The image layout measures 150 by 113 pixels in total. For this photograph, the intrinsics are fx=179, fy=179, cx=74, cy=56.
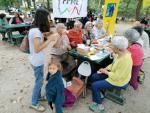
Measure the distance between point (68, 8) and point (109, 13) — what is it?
152cm

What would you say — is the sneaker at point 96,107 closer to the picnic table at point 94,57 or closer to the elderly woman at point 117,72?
the elderly woman at point 117,72

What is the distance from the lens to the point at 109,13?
5.39m

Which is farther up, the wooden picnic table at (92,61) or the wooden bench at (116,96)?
the wooden picnic table at (92,61)

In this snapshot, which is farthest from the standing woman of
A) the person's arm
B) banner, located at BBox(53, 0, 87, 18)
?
banner, located at BBox(53, 0, 87, 18)

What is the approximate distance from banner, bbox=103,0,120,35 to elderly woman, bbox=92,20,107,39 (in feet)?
1.28

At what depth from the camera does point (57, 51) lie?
3918 millimetres

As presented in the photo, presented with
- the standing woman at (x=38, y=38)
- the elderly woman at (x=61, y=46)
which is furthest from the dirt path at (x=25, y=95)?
the standing woman at (x=38, y=38)

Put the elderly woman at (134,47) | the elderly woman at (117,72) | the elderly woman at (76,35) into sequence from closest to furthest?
the elderly woman at (117,72)
the elderly woman at (134,47)
the elderly woman at (76,35)

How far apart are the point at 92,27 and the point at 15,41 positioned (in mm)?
3474

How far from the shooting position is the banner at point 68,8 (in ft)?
14.0

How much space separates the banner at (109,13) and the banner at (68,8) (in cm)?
77

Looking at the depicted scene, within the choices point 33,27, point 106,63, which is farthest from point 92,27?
point 33,27

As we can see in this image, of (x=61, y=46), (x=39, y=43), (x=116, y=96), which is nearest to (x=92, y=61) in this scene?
(x=116, y=96)

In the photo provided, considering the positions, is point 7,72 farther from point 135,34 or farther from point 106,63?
point 135,34
